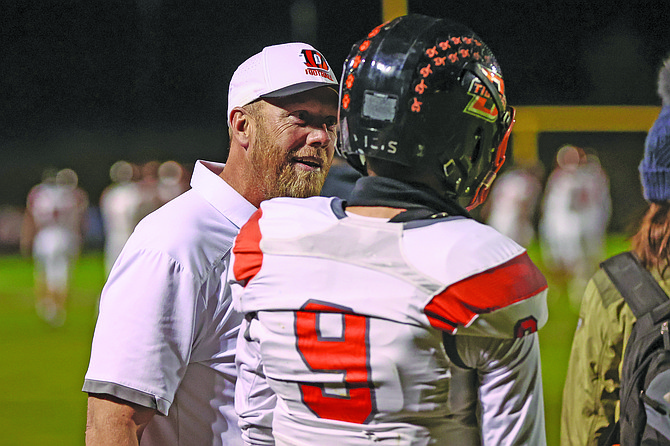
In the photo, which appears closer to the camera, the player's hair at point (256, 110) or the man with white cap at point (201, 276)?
the man with white cap at point (201, 276)

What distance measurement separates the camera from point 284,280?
3.68 ft

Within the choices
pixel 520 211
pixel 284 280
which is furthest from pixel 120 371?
pixel 520 211

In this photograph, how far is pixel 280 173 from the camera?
5.72 ft

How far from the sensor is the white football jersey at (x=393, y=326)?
989 mm

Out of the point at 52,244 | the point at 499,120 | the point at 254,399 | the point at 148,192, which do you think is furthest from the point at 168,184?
the point at 499,120

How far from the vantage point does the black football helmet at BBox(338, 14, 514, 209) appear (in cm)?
110

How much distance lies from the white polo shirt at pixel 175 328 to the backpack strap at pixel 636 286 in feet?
3.00

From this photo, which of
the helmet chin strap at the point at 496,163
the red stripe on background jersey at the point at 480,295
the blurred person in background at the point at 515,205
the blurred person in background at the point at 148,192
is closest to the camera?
the red stripe on background jersey at the point at 480,295

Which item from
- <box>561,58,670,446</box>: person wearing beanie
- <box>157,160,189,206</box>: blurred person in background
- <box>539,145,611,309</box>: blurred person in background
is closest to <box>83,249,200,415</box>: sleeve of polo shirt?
<box>561,58,670,446</box>: person wearing beanie

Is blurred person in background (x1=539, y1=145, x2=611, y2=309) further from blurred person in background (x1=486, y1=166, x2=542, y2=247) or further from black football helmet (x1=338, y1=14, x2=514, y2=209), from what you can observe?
black football helmet (x1=338, y1=14, x2=514, y2=209)

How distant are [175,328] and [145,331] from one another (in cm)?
6

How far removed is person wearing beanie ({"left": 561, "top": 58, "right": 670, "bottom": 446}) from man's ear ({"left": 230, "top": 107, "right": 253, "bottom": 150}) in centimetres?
96

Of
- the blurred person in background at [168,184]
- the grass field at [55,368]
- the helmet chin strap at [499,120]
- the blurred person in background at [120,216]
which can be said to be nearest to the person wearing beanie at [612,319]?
the helmet chin strap at [499,120]

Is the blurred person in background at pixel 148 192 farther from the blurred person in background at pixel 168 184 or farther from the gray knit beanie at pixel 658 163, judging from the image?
the gray knit beanie at pixel 658 163
